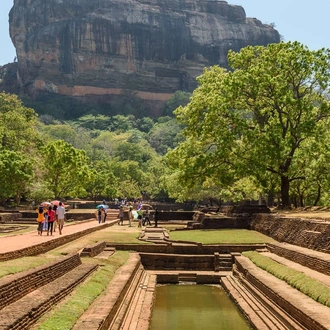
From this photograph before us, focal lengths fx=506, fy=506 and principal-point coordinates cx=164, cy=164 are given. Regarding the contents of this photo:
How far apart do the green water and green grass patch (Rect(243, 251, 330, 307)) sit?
1397mm

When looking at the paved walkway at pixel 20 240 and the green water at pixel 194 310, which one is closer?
the green water at pixel 194 310

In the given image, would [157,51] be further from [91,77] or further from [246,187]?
[246,187]

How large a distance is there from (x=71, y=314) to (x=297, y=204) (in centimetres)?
3241

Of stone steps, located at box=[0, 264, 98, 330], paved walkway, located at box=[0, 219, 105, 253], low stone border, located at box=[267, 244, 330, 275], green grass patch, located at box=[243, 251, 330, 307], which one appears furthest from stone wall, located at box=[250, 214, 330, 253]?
paved walkway, located at box=[0, 219, 105, 253]

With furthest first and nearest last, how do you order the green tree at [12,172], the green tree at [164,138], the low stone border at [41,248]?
the green tree at [164,138]
the green tree at [12,172]
the low stone border at [41,248]

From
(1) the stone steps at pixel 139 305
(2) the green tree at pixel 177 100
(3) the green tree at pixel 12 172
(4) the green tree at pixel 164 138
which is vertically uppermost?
(2) the green tree at pixel 177 100

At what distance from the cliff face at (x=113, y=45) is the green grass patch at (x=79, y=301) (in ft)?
409

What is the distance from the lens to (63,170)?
42.4 metres

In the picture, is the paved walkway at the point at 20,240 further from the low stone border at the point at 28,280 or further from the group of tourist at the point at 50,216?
the low stone border at the point at 28,280

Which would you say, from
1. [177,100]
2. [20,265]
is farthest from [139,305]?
[177,100]

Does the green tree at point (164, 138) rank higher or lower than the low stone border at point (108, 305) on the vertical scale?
higher

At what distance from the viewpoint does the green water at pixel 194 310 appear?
37.2 feet

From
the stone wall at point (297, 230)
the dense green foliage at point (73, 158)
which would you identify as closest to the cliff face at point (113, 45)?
the dense green foliage at point (73, 158)

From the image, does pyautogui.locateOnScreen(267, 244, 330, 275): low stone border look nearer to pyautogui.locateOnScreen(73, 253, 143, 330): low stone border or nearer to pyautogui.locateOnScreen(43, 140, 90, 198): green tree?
pyautogui.locateOnScreen(73, 253, 143, 330): low stone border
